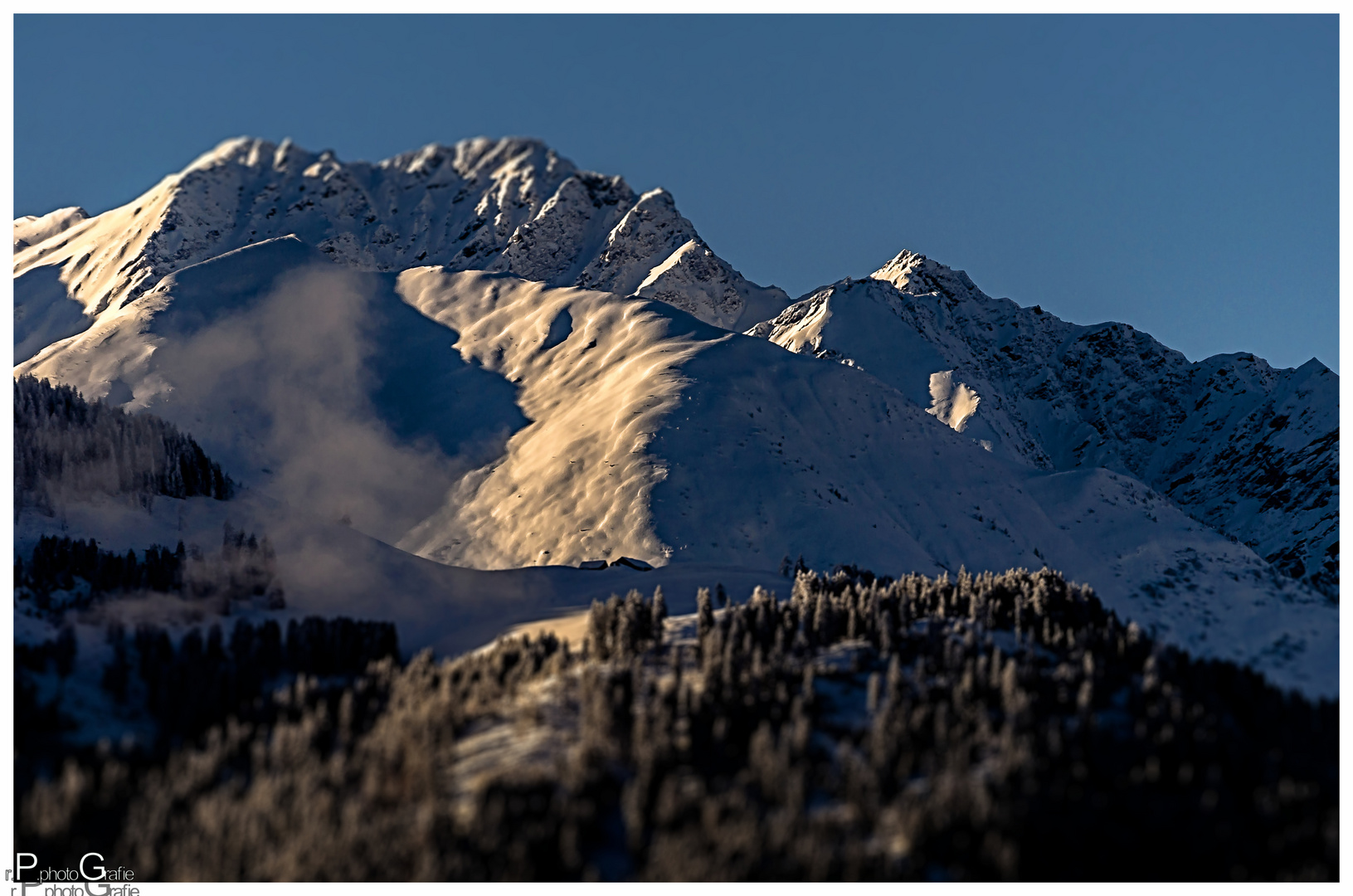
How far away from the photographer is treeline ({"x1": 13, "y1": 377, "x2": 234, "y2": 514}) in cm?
6050

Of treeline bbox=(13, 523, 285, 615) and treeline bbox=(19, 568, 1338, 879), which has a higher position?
treeline bbox=(13, 523, 285, 615)

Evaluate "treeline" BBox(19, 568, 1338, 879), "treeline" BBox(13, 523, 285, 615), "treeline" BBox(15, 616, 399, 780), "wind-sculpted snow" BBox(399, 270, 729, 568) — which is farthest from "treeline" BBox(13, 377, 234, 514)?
"treeline" BBox(19, 568, 1338, 879)

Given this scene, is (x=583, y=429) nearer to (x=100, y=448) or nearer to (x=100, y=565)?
(x=100, y=448)

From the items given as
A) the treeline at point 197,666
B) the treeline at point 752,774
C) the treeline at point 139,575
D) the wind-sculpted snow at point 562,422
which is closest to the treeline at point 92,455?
the treeline at point 139,575

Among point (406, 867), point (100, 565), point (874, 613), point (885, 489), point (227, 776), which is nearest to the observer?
point (406, 867)

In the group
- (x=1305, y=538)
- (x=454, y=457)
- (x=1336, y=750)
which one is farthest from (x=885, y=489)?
(x=1305, y=538)

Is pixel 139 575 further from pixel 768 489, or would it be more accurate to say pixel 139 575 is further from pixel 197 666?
pixel 768 489

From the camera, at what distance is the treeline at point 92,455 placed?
60.5 m

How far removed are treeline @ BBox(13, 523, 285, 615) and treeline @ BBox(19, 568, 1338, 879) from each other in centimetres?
1505

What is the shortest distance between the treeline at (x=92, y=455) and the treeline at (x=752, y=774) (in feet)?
106

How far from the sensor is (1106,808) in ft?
83.6

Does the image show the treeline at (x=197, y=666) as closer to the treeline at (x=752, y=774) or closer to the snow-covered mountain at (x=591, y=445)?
the treeline at (x=752, y=774)

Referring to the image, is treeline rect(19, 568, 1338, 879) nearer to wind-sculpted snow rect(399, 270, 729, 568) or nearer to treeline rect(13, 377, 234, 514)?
treeline rect(13, 377, 234, 514)

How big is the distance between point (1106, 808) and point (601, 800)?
1020 centimetres
